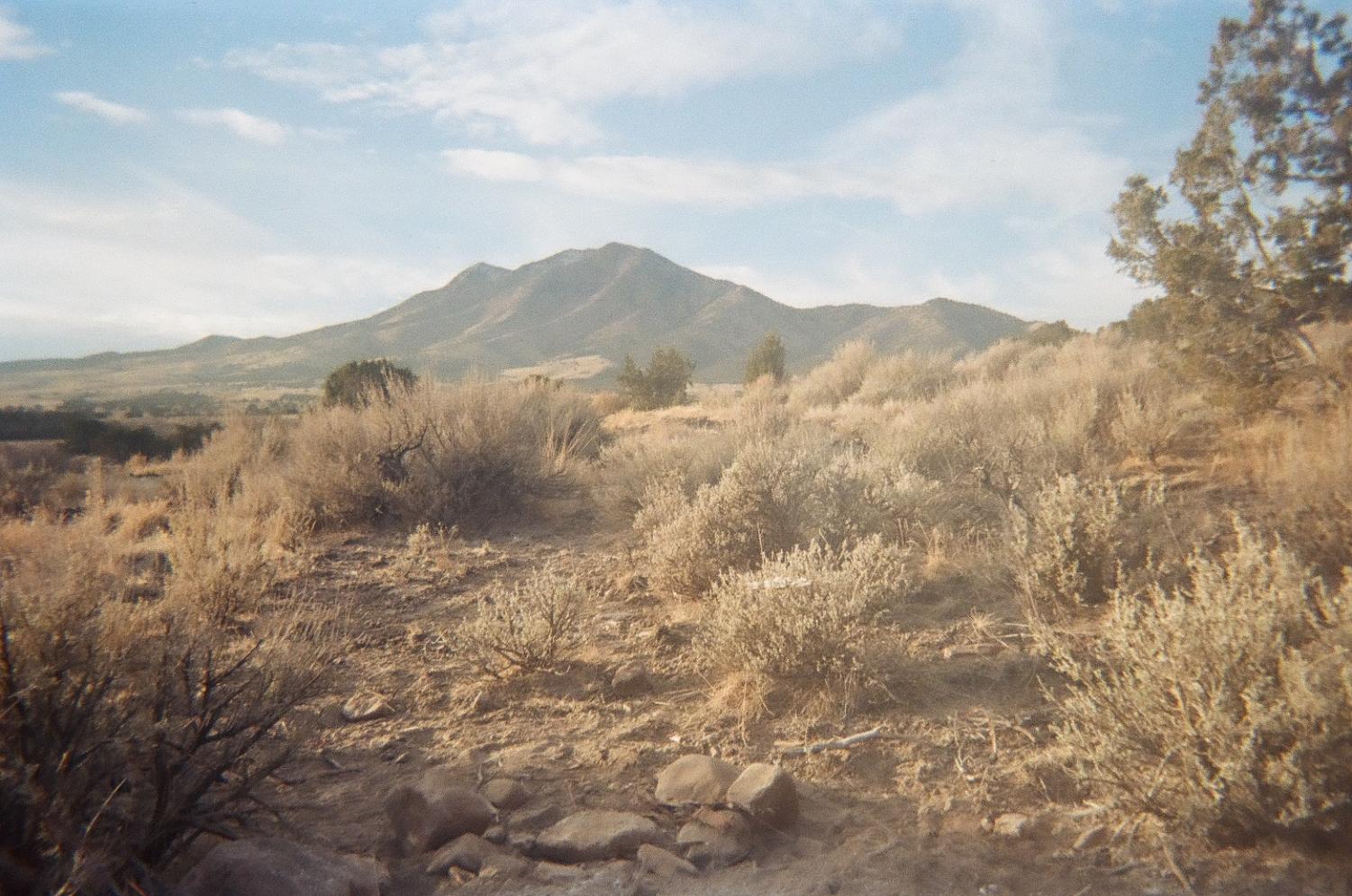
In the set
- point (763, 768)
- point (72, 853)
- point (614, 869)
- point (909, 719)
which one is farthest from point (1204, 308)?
point (72, 853)

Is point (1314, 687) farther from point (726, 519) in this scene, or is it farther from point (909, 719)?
point (726, 519)

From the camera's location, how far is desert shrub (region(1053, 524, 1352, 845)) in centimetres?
237

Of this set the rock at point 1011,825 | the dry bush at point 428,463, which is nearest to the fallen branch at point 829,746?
the rock at point 1011,825

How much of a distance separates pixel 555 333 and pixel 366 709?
10356cm

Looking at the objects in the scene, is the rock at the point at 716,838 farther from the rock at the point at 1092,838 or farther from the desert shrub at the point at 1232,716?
the desert shrub at the point at 1232,716

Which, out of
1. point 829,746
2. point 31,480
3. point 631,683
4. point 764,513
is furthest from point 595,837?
point 31,480

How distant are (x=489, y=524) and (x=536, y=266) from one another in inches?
5553

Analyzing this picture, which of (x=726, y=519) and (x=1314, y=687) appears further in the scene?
(x=726, y=519)

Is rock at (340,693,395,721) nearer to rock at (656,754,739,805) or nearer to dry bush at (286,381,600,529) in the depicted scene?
rock at (656,754,739,805)

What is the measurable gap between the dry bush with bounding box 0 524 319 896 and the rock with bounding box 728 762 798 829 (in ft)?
5.57

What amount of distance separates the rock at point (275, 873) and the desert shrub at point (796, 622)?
2056 mm

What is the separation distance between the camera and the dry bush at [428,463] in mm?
8289

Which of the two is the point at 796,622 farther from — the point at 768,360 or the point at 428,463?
the point at 768,360

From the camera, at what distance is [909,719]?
3672mm
